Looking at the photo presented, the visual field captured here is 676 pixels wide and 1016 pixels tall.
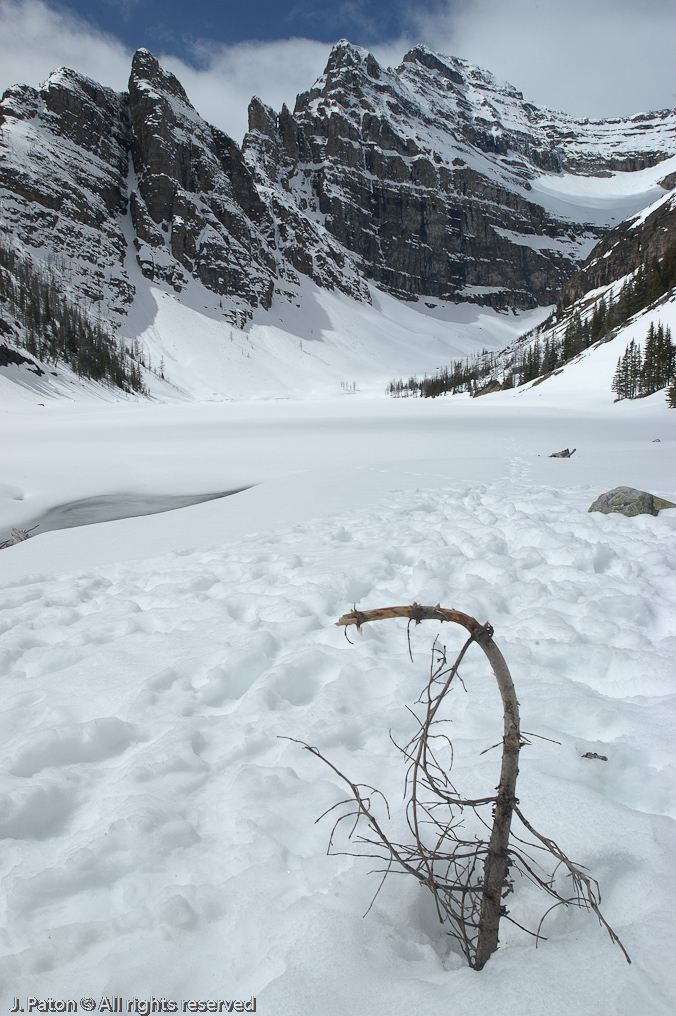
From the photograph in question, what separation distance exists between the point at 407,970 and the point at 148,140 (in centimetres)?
18185

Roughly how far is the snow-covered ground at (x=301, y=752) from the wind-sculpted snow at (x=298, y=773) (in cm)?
1

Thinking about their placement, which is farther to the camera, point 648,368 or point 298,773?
point 648,368

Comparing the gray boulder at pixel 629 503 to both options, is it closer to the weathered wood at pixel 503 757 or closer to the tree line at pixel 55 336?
the weathered wood at pixel 503 757

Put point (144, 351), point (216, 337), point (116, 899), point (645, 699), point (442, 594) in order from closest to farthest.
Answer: point (116, 899) → point (645, 699) → point (442, 594) → point (144, 351) → point (216, 337)

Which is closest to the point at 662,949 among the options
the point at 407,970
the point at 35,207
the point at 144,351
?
the point at 407,970

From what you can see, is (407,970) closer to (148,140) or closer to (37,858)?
(37,858)

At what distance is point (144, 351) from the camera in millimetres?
112875

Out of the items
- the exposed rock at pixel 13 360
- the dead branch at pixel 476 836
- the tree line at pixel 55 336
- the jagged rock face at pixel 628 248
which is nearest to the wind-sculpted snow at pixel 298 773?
the dead branch at pixel 476 836

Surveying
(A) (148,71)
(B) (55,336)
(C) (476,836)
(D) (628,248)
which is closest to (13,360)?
(B) (55,336)

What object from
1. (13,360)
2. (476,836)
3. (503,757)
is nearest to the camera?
(503,757)

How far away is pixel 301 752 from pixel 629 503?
5543 millimetres

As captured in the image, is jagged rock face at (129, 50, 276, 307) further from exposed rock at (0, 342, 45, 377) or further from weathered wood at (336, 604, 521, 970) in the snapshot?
weathered wood at (336, 604, 521, 970)

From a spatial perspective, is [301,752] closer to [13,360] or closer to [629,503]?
[629,503]

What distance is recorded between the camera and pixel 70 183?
123250mm
